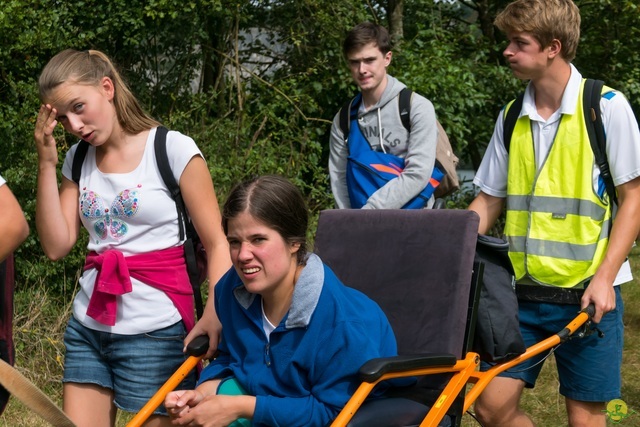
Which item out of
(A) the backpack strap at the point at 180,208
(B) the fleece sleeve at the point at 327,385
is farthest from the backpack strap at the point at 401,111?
(B) the fleece sleeve at the point at 327,385

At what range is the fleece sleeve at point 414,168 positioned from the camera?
5312mm

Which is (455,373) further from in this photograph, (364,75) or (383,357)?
(364,75)

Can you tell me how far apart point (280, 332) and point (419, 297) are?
2.23 ft

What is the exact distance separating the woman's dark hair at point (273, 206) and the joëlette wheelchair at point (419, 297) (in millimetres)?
532

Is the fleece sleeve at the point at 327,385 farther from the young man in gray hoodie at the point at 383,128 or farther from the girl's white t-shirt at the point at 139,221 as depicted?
the young man in gray hoodie at the point at 383,128

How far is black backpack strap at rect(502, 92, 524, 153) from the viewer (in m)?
4.29

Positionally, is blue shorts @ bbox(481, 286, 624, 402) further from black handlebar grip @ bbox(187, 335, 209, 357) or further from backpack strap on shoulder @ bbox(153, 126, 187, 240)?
backpack strap on shoulder @ bbox(153, 126, 187, 240)

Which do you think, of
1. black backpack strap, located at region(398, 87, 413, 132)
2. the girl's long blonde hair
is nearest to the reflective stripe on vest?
black backpack strap, located at region(398, 87, 413, 132)

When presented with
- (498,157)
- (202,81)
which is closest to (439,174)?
(498,157)

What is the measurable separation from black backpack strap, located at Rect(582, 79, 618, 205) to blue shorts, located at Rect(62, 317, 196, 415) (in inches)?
66.5

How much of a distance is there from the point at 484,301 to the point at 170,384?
1.14 meters

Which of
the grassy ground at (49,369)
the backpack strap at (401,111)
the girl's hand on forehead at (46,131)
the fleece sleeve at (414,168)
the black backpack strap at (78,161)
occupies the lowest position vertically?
the grassy ground at (49,369)

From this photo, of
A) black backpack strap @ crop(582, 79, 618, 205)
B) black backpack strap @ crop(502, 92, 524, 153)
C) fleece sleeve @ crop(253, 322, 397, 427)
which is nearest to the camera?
fleece sleeve @ crop(253, 322, 397, 427)

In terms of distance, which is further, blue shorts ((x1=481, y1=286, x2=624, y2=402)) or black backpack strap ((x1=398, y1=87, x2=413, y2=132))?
black backpack strap ((x1=398, y1=87, x2=413, y2=132))
